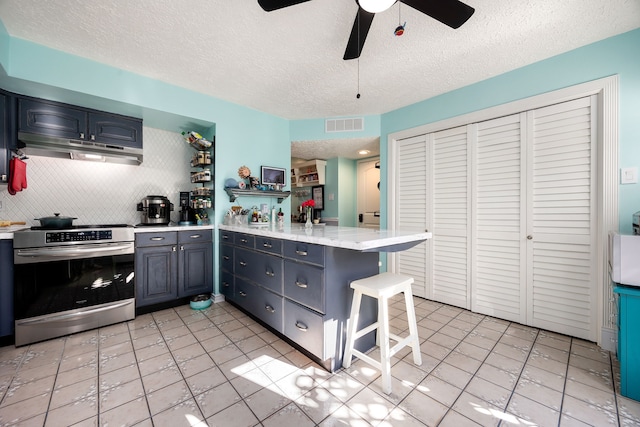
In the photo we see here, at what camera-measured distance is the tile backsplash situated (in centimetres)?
271

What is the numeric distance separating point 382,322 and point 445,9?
1.98m

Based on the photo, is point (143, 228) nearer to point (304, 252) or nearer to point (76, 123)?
point (76, 123)

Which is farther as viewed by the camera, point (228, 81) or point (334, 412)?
point (228, 81)

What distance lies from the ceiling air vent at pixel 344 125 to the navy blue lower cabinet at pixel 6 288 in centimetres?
374

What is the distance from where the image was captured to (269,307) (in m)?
2.33

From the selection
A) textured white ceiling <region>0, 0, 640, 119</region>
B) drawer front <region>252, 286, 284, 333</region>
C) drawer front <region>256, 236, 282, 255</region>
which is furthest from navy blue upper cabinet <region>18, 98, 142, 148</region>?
drawer front <region>252, 286, 284, 333</region>

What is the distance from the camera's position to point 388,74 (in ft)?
8.90

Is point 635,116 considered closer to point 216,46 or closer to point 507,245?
point 507,245

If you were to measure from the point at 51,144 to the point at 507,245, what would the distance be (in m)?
4.98

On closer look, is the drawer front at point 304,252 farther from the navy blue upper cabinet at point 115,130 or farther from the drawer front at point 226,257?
the navy blue upper cabinet at point 115,130

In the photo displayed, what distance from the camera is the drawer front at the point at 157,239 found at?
2773 mm

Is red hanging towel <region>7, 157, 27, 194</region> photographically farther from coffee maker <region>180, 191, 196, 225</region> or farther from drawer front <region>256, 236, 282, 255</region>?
drawer front <region>256, 236, 282, 255</region>

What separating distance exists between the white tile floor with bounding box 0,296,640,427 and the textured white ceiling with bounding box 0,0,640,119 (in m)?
2.67

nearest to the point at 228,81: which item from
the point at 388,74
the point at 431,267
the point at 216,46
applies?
the point at 216,46
